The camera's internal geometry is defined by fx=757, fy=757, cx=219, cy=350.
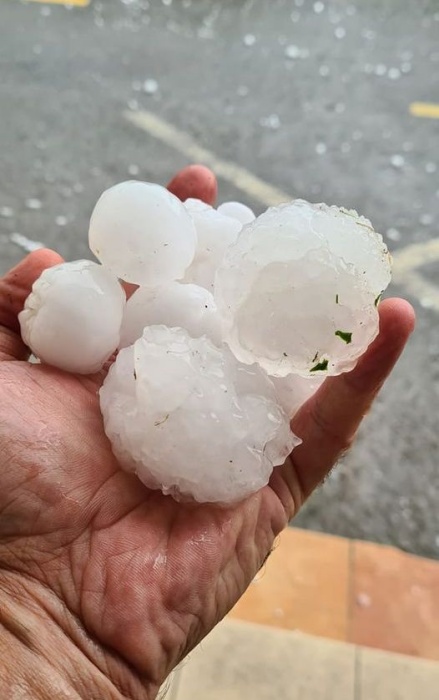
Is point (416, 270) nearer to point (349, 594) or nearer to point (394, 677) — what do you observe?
point (349, 594)

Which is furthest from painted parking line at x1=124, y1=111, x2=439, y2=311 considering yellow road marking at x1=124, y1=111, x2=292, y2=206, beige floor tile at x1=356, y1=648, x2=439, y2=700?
beige floor tile at x1=356, y1=648, x2=439, y2=700

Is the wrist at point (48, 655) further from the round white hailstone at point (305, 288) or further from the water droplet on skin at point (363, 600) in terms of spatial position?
the water droplet on skin at point (363, 600)

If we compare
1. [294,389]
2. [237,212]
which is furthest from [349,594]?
[237,212]

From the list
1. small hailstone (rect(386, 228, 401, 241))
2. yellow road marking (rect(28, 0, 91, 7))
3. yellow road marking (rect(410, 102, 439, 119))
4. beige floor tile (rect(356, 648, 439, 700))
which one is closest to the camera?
beige floor tile (rect(356, 648, 439, 700))

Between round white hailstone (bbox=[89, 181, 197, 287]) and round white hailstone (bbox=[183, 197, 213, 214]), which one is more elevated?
round white hailstone (bbox=[89, 181, 197, 287])

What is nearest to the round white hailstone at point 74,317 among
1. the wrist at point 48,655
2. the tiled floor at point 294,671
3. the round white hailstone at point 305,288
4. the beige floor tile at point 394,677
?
the round white hailstone at point 305,288

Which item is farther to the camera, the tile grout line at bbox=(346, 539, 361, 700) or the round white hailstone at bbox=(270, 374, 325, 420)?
the tile grout line at bbox=(346, 539, 361, 700)

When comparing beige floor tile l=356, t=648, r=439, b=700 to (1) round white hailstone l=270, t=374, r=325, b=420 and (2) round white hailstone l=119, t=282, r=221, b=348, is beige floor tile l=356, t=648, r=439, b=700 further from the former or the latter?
(2) round white hailstone l=119, t=282, r=221, b=348
